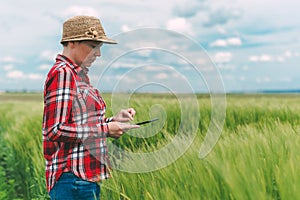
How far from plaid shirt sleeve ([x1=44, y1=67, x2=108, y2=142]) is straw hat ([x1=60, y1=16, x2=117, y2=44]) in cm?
22

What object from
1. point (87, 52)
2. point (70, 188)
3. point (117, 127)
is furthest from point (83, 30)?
point (70, 188)

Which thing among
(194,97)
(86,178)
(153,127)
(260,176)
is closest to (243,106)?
(153,127)

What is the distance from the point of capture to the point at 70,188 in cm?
227

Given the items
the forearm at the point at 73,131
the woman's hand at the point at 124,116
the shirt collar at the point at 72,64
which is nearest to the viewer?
the forearm at the point at 73,131

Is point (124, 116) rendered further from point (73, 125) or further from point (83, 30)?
point (83, 30)

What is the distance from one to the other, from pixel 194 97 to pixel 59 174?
2.75 feet

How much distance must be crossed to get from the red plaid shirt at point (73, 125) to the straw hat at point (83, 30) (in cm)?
13

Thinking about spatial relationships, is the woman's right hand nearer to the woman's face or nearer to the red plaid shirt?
the red plaid shirt

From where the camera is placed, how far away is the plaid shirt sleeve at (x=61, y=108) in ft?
6.90

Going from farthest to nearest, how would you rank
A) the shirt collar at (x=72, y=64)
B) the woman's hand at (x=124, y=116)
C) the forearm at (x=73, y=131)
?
the woman's hand at (x=124, y=116)
the shirt collar at (x=72, y=64)
the forearm at (x=73, y=131)

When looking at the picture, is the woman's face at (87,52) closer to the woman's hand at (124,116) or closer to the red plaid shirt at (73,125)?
the red plaid shirt at (73,125)

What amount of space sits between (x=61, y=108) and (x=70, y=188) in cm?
46

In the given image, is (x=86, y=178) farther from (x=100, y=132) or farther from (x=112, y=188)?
(x=100, y=132)

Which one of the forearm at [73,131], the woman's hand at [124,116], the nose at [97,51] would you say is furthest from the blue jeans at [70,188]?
the nose at [97,51]
